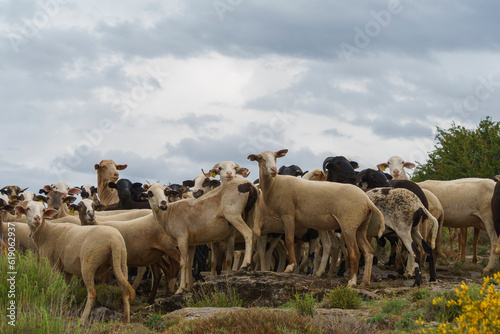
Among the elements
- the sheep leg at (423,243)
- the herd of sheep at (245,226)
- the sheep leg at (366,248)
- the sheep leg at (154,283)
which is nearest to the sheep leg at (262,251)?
the herd of sheep at (245,226)

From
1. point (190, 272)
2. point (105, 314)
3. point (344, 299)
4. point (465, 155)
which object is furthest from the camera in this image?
point (465, 155)

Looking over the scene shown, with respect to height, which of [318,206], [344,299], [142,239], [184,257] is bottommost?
[344,299]

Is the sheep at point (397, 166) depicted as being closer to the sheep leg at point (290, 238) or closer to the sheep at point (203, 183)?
the sheep at point (203, 183)

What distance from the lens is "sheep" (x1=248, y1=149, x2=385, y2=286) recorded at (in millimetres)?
13680

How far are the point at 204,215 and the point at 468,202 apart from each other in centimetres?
806

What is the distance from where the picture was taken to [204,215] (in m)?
14.5

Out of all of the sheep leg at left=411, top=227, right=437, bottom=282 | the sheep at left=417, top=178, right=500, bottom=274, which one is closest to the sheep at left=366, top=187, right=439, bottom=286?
the sheep leg at left=411, top=227, right=437, bottom=282

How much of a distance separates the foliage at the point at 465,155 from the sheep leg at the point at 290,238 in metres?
18.0

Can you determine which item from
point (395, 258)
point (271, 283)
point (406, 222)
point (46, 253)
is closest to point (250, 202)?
point (271, 283)

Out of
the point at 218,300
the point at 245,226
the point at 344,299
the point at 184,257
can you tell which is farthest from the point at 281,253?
the point at 344,299

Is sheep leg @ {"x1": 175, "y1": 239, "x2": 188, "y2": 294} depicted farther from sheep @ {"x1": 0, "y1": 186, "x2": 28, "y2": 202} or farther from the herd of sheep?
sheep @ {"x1": 0, "y1": 186, "x2": 28, "y2": 202}

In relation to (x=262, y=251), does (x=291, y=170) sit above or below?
above

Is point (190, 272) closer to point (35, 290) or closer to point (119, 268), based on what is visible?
point (119, 268)

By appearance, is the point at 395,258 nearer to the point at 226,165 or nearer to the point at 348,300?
the point at 226,165
